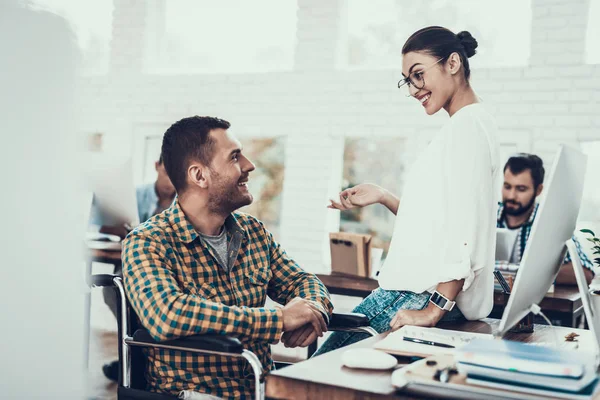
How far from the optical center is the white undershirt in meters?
1.48

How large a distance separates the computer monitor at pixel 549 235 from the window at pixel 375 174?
10.3 ft

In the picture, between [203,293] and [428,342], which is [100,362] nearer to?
[203,293]

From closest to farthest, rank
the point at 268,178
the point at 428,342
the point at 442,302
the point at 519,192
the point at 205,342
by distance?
the point at 428,342 → the point at 205,342 → the point at 442,302 → the point at 519,192 → the point at 268,178

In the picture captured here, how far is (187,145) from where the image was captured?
181cm

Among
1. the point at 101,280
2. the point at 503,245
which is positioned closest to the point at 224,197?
the point at 101,280

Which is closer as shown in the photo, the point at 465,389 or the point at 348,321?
the point at 465,389

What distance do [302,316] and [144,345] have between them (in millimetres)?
390

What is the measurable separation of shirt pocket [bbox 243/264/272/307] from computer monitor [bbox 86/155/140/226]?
63.3 inches

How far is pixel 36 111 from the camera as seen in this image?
593mm

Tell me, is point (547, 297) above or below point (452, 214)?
below

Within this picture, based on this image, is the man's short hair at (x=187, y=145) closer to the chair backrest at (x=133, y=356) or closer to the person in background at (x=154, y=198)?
the chair backrest at (x=133, y=356)

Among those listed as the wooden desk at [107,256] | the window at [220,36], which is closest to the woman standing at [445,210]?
the wooden desk at [107,256]

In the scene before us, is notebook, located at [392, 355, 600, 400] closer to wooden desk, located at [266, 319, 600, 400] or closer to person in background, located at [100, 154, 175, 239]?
wooden desk, located at [266, 319, 600, 400]

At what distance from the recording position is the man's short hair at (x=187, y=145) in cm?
180
